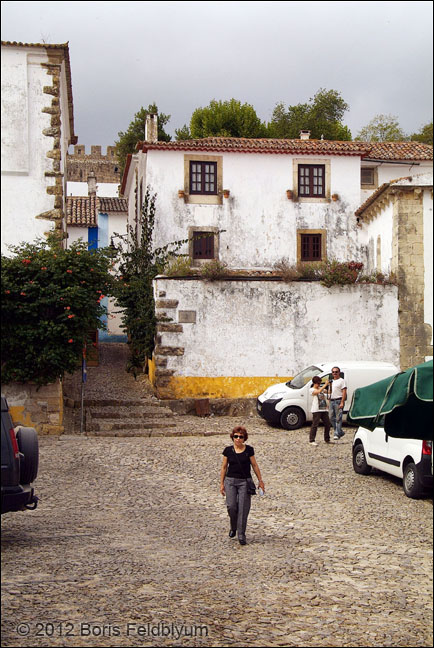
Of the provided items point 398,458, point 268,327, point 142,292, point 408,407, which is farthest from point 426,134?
point 408,407

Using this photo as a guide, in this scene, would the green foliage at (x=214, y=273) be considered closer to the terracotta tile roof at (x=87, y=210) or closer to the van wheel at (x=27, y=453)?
the terracotta tile roof at (x=87, y=210)

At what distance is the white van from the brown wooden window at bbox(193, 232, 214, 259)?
33.3ft

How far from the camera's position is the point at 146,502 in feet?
34.5

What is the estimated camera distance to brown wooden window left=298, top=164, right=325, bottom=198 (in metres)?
28.4

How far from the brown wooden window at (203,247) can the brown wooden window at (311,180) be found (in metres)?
3.73

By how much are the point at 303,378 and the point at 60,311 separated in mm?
6714

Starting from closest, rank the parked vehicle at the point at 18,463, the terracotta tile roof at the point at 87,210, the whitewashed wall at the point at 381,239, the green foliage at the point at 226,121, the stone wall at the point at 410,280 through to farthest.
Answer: the parked vehicle at the point at 18,463, the stone wall at the point at 410,280, the whitewashed wall at the point at 381,239, the terracotta tile roof at the point at 87,210, the green foliage at the point at 226,121

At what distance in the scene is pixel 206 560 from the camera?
7680mm

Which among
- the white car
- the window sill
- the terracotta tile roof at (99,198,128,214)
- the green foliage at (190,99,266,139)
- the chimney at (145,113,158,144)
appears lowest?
the white car

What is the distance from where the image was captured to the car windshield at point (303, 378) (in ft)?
61.8

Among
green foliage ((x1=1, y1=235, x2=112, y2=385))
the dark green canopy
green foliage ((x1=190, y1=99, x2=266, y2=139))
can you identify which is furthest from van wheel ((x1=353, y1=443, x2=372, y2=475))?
green foliage ((x1=190, y1=99, x2=266, y2=139))

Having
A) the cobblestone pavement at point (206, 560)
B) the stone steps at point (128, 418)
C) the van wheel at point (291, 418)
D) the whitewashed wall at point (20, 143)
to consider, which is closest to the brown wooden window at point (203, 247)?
the stone steps at point (128, 418)

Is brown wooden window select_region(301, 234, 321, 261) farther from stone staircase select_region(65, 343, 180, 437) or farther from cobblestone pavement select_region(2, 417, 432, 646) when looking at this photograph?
Result: cobblestone pavement select_region(2, 417, 432, 646)

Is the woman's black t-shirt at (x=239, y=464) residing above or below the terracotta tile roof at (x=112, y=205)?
below
